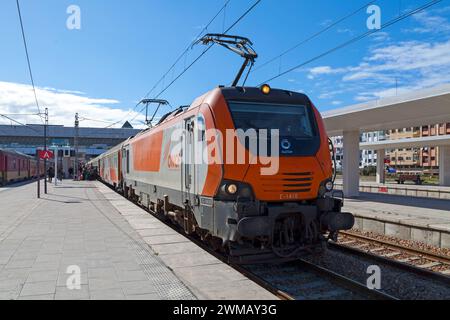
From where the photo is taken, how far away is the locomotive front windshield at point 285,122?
7.16m

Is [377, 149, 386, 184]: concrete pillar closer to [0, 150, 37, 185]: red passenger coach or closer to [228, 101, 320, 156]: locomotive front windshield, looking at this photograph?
[0, 150, 37, 185]: red passenger coach

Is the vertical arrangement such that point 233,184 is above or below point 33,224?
above

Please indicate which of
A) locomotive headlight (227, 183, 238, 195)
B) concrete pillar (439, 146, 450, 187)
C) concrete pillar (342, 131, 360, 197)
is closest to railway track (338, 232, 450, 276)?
locomotive headlight (227, 183, 238, 195)

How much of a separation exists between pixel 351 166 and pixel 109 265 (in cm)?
1701

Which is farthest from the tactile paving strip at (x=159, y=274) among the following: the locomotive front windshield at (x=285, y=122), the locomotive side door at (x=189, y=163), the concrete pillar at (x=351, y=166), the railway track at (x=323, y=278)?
the concrete pillar at (x=351, y=166)

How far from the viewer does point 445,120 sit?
63.7 feet

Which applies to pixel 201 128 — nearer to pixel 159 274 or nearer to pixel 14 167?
pixel 159 274

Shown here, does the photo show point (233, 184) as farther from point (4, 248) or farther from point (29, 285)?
point (4, 248)

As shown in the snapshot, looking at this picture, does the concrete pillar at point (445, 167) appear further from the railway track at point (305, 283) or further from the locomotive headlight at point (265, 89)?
the locomotive headlight at point (265, 89)

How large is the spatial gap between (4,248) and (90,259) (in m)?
2.27

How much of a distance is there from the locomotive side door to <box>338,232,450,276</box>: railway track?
385 cm

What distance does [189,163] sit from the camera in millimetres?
8102
